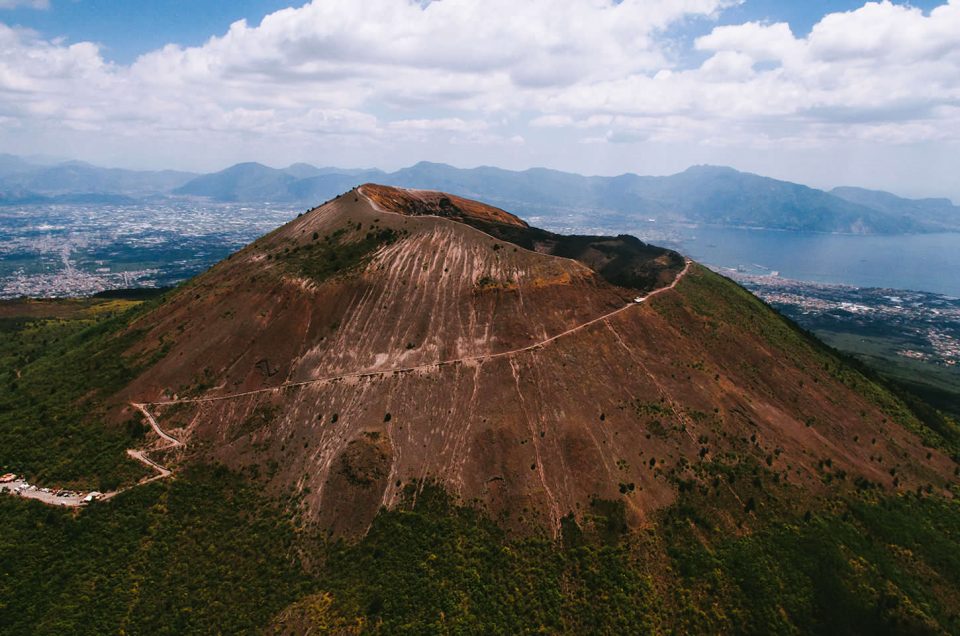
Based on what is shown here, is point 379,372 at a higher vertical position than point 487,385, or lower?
higher

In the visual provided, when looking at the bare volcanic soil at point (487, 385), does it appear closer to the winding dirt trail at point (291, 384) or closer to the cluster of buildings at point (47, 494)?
the winding dirt trail at point (291, 384)

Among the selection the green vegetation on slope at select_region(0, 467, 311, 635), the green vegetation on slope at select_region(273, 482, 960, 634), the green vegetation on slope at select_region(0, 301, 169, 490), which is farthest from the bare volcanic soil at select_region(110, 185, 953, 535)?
the green vegetation on slope at select_region(0, 467, 311, 635)

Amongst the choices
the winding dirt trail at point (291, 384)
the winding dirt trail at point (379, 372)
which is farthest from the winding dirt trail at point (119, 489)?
the winding dirt trail at point (379, 372)

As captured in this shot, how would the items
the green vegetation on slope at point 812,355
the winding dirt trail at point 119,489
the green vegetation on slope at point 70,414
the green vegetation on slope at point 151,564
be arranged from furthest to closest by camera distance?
the green vegetation on slope at point 812,355, the green vegetation on slope at point 70,414, the winding dirt trail at point 119,489, the green vegetation on slope at point 151,564

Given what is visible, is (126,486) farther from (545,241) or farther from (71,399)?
(545,241)

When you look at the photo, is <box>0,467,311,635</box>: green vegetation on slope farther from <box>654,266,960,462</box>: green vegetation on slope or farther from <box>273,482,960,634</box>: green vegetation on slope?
<box>654,266,960,462</box>: green vegetation on slope

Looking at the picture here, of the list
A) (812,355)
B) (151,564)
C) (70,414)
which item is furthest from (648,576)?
(70,414)

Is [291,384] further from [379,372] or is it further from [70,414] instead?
[70,414]
